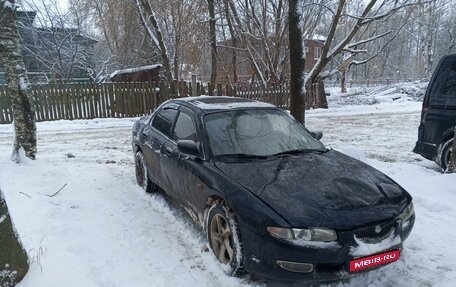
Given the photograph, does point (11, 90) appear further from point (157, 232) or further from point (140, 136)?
point (157, 232)

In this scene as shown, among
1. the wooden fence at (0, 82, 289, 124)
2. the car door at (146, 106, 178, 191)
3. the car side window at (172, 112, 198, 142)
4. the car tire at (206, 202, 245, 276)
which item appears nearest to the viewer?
the car tire at (206, 202, 245, 276)

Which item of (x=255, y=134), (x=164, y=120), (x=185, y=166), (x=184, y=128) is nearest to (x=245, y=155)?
(x=255, y=134)

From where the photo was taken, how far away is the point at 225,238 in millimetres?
3404

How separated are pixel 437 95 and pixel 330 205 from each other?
453 cm

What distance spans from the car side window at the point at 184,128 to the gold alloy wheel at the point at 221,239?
1.03 metres

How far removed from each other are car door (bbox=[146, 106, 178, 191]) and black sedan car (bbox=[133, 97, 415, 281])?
7 cm

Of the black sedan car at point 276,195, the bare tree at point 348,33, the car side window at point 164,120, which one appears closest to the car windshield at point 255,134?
the black sedan car at point 276,195

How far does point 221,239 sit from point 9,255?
1.72m

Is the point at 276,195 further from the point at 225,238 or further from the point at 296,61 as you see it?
the point at 296,61

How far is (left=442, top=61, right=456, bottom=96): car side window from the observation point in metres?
6.09

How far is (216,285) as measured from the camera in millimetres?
3225

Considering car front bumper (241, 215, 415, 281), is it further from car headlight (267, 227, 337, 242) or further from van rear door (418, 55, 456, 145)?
van rear door (418, 55, 456, 145)

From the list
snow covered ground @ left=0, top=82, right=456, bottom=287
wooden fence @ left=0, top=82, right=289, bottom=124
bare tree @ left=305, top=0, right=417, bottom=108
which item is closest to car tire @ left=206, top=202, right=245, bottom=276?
snow covered ground @ left=0, top=82, right=456, bottom=287

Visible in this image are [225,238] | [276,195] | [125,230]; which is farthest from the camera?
[125,230]
